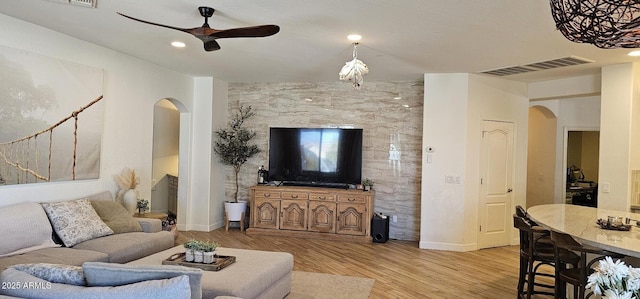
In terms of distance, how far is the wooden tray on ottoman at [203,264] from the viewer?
3.46 metres

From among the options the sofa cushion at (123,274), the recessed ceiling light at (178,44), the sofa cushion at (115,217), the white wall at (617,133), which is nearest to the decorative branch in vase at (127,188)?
the sofa cushion at (115,217)

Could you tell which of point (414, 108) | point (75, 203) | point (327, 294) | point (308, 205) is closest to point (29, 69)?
point (75, 203)

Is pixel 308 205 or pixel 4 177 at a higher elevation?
pixel 4 177

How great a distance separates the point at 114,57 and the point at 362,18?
11.3ft

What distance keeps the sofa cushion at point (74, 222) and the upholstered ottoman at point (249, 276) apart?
0.80 metres

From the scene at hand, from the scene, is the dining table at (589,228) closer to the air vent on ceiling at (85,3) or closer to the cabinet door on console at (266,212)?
the cabinet door on console at (266,212)

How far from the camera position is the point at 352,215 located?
22.4 ft

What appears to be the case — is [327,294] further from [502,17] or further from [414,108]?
[414,108]

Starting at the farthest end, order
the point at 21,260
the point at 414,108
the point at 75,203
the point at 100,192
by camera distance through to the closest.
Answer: the point at 414,108, the point at 100,192, the point at 75,203, the point at 21,260

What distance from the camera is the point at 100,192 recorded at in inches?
207

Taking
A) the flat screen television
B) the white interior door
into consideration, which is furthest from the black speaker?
the white interior door

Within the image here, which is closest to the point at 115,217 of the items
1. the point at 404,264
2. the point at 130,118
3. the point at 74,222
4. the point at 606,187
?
the point at 74,222

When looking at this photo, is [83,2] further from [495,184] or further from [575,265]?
[495,184]

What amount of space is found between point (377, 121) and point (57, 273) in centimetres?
577
